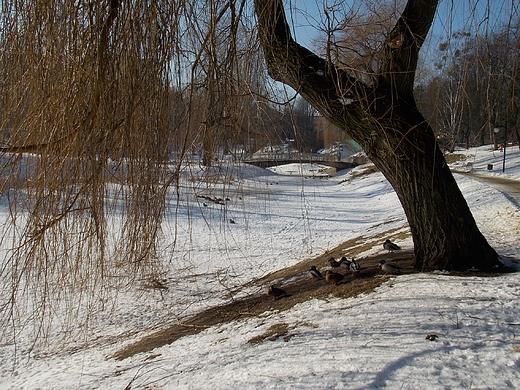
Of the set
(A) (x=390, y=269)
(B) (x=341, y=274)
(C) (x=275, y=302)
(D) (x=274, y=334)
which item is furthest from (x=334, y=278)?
(D) (x=274, y=334)

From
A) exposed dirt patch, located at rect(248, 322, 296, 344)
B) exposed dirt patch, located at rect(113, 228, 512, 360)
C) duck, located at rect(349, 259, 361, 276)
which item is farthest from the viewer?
duck, located at rect(349, 259, 361, 276)

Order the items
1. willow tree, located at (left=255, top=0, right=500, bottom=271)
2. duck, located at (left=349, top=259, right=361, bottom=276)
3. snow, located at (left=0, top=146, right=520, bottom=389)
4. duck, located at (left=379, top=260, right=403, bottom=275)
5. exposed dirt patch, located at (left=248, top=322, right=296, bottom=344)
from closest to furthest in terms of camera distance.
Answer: snow, located at (left=0, top=146, right=520, bottom=389)
exposed dirt patch, located at (left=248, top=322, right=296, bottom=344)
willow tree, located at (left=255, top=0, right=500, bottom=271)
duck, located at (left=379, top=260, right=403, bottom=275)
duck, located at (left=349, top=259, right=361, bottom=276)

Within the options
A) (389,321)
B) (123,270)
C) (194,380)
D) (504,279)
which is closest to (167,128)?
(123,270)

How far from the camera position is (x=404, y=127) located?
384cm

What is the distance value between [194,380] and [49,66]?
2.32m

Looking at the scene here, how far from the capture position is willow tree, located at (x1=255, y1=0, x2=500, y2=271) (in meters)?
3.67

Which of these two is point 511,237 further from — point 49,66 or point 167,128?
point 49,66

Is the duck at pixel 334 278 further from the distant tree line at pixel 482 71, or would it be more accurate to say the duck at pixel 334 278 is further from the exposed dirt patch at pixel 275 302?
the distant tree line at pixel 482 71

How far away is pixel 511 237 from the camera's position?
5.39 meters

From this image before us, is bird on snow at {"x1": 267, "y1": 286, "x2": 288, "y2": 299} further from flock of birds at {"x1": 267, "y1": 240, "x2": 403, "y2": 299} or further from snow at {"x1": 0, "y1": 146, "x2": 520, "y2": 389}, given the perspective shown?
snow at {"x1": 0, "y1": 146, "x2": 520, "y2": 389}

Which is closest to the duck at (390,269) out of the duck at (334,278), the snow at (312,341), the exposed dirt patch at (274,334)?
the snow at (312,341)

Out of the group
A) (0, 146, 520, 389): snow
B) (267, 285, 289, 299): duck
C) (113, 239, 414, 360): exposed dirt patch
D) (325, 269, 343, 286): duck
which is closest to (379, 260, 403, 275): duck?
(113, 239, 414, 360): exposed dirt patch

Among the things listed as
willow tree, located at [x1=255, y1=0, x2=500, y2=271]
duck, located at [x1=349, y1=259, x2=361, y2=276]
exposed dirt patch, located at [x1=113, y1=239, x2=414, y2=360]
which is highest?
willow tree, located at [x1=255, y1=0, x2=500, y2=271]

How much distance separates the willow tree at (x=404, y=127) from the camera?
3668 millimetres
